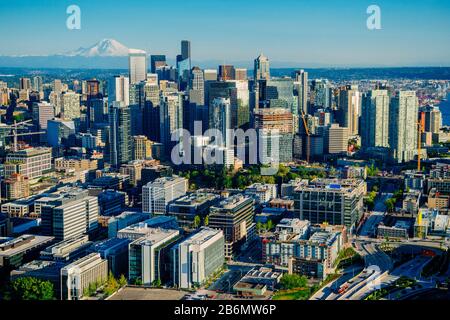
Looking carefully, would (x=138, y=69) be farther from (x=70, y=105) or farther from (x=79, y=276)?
(x=79, y=276)

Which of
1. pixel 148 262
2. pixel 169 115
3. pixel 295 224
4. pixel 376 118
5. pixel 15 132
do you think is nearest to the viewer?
pixel 148 262

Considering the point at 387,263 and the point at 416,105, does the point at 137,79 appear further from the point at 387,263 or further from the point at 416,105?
the point at 387,263

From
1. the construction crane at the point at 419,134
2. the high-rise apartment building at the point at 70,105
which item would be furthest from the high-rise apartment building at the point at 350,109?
the high-rise apartment building at the point at 70,105

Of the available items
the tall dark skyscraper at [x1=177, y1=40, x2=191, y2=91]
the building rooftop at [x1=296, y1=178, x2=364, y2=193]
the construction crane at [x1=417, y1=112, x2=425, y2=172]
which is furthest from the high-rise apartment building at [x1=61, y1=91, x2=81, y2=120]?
the building rooftop at [x1=296, y1=178, x2=364, y2=193]

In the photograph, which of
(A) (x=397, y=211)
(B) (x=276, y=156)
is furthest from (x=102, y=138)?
(A) (x=397, y=211)

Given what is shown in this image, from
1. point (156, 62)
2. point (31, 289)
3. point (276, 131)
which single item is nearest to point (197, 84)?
point (156, 62)

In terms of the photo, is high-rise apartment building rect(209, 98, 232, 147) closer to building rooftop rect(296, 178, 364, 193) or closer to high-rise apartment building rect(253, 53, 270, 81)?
high-rise apartment building rect(253, 53, 270, 81)
